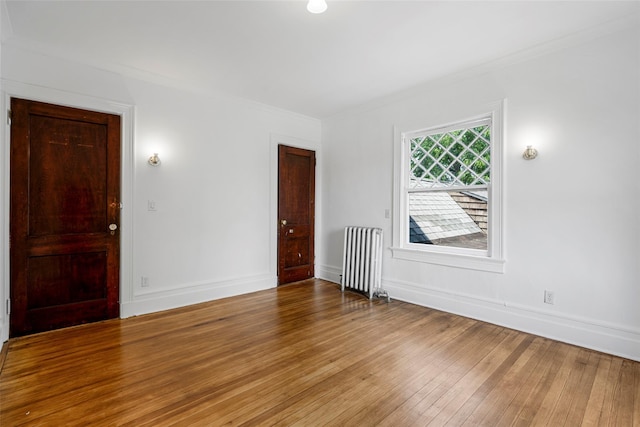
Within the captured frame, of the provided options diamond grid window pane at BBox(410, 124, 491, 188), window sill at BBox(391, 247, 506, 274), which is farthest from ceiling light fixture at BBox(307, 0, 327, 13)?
window sill at BBox(391, 247, 506, 274)

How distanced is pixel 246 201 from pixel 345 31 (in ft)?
8.46

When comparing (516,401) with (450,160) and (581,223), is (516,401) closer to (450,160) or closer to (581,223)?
(581,223)

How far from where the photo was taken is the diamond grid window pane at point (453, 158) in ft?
11.2

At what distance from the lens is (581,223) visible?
2.73 m

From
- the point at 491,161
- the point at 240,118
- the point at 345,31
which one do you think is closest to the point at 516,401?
the point at 491,161

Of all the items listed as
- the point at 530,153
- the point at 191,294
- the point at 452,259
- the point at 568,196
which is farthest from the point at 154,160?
the point at 568,196

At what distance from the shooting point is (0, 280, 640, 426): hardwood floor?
182 centimetres

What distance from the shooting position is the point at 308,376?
7.29 ft

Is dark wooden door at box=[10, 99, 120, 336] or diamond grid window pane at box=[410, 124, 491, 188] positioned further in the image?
diamond grid window pane at box=[410, 124, 491, 188]

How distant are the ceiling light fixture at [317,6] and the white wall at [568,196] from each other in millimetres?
2001

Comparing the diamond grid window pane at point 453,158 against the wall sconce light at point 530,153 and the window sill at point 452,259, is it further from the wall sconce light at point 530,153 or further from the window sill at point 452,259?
the window sill at point 452,259

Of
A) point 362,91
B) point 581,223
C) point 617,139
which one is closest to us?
point 617,139

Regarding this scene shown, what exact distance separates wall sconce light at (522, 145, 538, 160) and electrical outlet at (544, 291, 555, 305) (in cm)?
129

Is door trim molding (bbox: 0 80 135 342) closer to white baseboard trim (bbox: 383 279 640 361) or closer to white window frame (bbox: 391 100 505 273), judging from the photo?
white window frame (bbox: 391 100 505 273)
